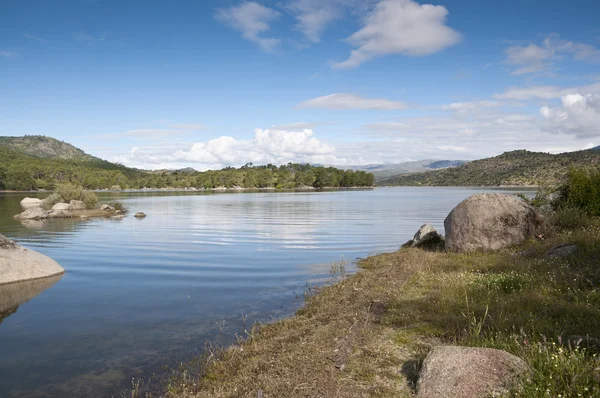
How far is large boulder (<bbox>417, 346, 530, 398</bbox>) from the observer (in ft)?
19.0

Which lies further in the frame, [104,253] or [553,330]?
[104,253]

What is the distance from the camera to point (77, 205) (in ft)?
193

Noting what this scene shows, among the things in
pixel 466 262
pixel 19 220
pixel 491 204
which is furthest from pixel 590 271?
pixel 19 220

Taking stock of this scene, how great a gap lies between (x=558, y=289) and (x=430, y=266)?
563 centimetres

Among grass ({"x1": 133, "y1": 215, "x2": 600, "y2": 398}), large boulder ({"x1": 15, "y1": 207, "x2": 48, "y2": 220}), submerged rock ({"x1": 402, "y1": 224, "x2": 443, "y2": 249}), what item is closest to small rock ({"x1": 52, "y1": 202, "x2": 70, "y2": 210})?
large boulder ({"x1": 15, "y1": 207, "x2": 48, "y2": 220})

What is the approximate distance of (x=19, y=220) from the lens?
4922 cm

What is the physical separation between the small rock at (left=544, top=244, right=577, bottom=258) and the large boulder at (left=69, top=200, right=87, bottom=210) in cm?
6089

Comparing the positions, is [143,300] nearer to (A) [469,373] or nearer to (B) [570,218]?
(A) [469,373]

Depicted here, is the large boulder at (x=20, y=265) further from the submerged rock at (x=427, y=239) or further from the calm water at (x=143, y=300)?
the submerged rock at (x=427, y=239)

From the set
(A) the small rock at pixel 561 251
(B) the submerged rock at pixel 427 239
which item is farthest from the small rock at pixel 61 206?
(A) the small rock at pixel 561 251

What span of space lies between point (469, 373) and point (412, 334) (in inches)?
127

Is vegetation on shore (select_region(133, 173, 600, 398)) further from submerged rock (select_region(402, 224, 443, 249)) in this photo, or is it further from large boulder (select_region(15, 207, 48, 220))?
large boulder (select_region(15, 207, 48, 220))

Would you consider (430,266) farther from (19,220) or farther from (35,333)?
(19,220)

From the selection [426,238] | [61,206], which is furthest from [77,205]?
[426,238]
